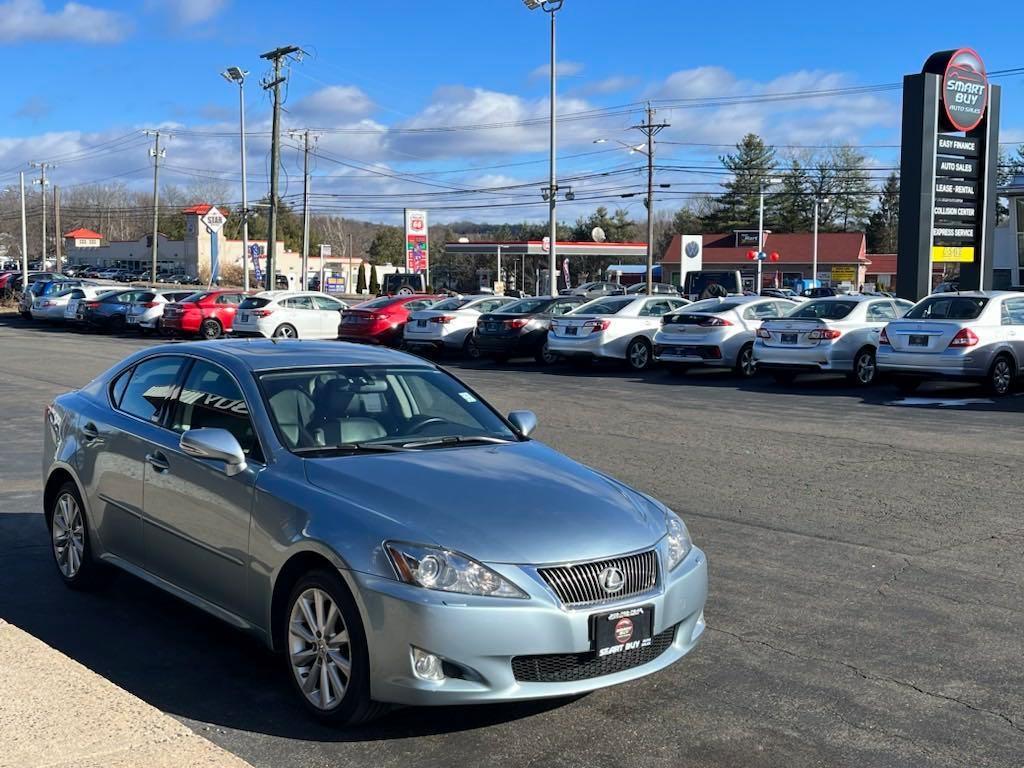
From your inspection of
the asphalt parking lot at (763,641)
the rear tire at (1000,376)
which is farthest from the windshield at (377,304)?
the asphalt parking lot at (763,641)

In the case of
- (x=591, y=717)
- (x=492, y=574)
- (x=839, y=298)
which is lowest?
(x=591, y=717)

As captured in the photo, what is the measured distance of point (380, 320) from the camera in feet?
94.9

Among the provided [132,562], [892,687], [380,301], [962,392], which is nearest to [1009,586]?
[892,687]

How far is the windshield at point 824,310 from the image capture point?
1939cm

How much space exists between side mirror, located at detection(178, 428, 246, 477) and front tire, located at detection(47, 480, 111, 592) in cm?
167

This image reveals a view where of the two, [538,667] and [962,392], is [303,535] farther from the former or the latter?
[962,392]

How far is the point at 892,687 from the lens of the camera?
5.08 meters

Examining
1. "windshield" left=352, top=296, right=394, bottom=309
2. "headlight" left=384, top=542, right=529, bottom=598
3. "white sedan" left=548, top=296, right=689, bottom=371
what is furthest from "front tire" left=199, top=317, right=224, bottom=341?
"headlight" left=384, top=542, right=529, bottom=598

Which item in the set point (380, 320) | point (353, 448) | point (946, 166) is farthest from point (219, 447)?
point (380, 320)

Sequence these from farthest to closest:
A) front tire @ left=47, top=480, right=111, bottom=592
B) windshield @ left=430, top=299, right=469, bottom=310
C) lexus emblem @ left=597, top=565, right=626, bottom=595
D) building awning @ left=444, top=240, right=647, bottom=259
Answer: building awning @ left=444, top=240, right=647, bottom=259 → windshield @ left=430, top=299, right=469, bottom=310 → front tire @ left=47, top=480, right=111, bottom=592 → lexus emblem @ left=597, top=565, right=626, bottom=595

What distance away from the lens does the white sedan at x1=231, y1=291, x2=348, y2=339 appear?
30.5m

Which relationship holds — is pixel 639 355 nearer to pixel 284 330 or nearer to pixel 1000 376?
pixel 1000 376

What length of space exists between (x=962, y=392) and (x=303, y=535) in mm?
15876

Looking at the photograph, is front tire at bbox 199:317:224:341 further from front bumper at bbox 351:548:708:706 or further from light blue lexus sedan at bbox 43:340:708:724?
front bumper at bbox 351:548:708:706
